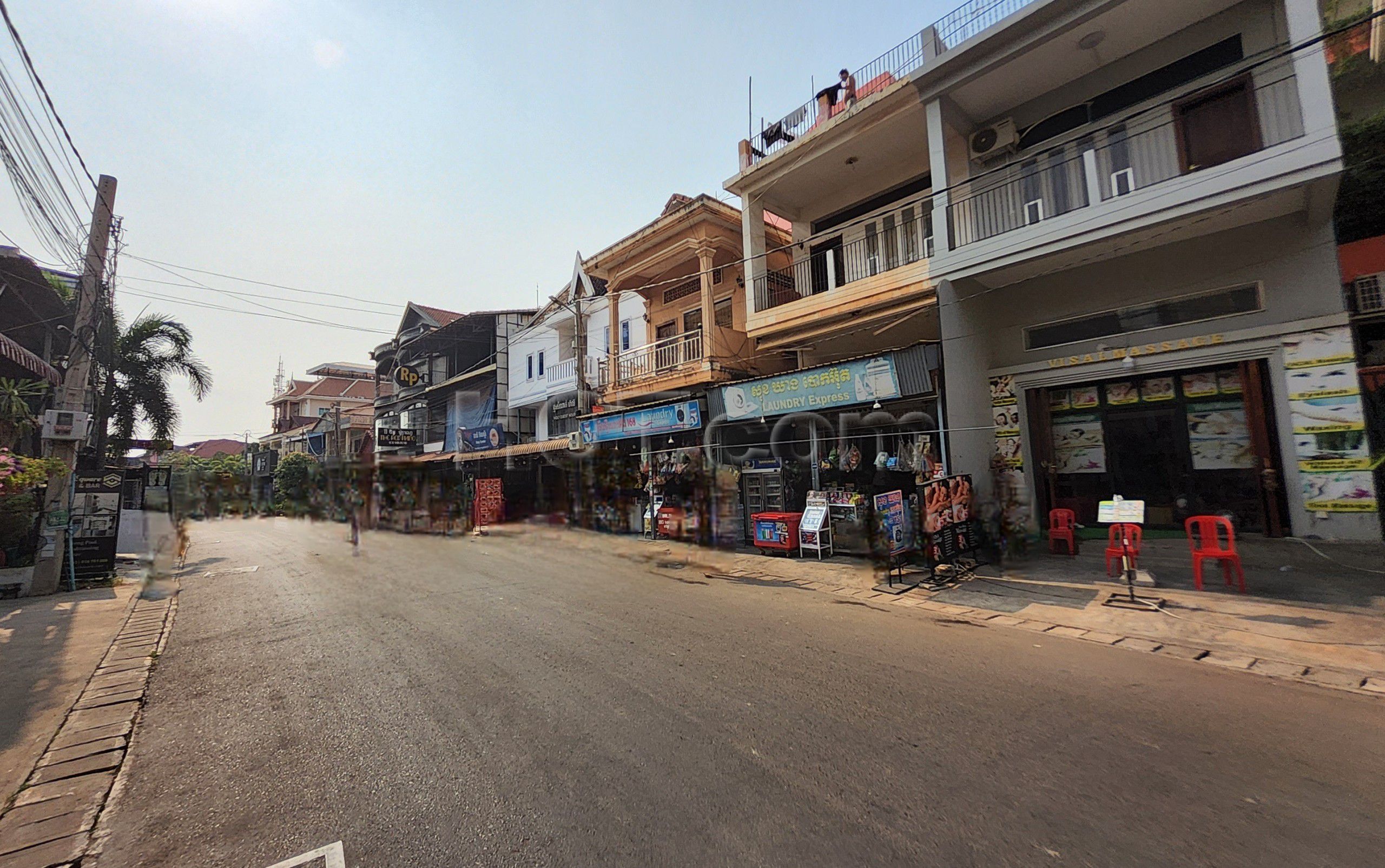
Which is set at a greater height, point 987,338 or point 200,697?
point 987,338

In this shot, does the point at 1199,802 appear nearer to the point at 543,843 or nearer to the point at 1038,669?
the point at 1038,669

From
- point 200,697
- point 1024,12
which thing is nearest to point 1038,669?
point 200,697

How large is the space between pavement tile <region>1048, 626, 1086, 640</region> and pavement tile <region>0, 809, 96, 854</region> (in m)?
7.39

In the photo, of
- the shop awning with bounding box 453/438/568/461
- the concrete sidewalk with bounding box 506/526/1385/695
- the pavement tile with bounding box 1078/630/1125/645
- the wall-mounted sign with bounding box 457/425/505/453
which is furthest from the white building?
the wall-mounted sign with bounding box 457/425/505/453

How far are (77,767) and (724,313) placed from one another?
46.5 feet

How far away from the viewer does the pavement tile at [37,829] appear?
2736 mm

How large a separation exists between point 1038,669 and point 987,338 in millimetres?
8457

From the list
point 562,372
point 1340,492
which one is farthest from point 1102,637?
point 562,372

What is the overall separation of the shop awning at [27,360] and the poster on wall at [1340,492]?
21557 mm

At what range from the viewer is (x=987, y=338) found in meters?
11.4

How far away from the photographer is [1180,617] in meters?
5.95

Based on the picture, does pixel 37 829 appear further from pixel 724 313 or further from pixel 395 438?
pixel 395 438

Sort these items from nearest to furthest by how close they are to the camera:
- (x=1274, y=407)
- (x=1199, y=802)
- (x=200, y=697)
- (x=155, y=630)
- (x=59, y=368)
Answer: (x=1199, y=802)
(x=200, y=697)
(x=155, y=630)
(x=1274, y=407)
(x=59, y=368)

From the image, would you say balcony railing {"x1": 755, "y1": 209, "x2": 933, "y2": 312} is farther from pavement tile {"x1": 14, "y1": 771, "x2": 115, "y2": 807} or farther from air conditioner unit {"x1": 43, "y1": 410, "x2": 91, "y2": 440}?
air conditioner unit {"x1": 43, "y1": 410, "x2": 91, "y2": 440}
